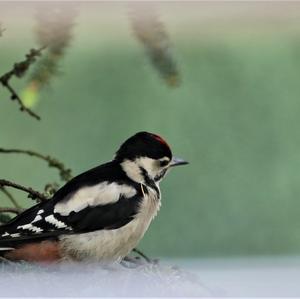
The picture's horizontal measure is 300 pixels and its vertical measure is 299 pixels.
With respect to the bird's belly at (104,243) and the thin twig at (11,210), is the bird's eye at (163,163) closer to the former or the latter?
the bird's belly at (104,243)

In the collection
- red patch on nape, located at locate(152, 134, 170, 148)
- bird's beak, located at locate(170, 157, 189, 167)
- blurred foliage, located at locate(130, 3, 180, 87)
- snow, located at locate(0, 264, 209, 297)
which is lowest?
snow, located at locate(0, 264, 209, 297)

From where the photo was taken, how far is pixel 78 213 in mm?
1435

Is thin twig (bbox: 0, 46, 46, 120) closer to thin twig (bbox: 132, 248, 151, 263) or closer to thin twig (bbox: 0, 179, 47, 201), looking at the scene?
thin twig (bbox: 0, 179, 47, 201)

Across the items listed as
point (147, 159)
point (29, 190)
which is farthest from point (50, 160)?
point (147, 159)

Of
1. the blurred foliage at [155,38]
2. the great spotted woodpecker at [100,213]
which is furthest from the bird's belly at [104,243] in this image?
the blurred foliage at [155,38]

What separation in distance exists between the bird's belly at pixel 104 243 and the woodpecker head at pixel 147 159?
0.15ft

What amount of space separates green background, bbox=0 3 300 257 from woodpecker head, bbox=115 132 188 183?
0.14 feet

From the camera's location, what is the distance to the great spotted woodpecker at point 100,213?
1.42m

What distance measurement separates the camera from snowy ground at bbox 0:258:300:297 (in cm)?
144

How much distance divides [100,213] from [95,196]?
29 millimetres

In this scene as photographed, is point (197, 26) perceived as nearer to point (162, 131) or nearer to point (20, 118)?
point (162, 131)

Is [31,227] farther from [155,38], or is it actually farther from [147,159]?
[155,38]

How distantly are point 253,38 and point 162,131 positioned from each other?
211 millimetres

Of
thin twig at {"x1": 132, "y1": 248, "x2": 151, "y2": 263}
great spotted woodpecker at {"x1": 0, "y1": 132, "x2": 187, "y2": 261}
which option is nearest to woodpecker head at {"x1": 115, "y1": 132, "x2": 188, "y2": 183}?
great spotted woodpecker at {"x1": 0, "y1": 132, "x2": 187, "y2": 261}
